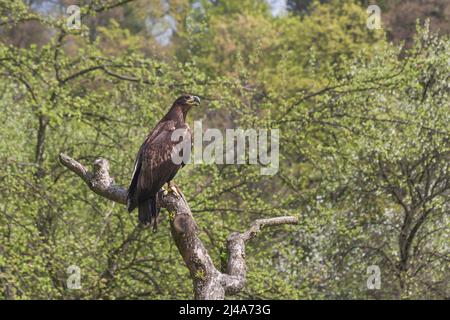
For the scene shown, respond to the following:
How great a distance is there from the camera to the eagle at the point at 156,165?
7.82 m

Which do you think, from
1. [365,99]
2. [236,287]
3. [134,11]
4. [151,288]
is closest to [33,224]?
[151,288]

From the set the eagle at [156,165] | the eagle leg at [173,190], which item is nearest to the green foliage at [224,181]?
the eagle at [156,165]

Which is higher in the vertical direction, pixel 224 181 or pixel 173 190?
pixel 224 181

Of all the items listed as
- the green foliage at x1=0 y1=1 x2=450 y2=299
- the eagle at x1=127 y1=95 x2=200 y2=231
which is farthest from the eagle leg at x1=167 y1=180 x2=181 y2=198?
the green foliage at x1=0 y1=1 x2=450 y2=299

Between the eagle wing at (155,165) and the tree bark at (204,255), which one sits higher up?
the eagle wing at (155,165)

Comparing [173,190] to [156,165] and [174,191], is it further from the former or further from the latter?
[156,165]

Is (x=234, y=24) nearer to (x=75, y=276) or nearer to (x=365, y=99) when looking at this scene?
(x=365, y=99)

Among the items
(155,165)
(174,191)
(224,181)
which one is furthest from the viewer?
(224,181)

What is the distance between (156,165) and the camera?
27.1ft

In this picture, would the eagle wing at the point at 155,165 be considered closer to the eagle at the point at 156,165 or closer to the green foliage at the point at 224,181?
the eagle at the point at 156,165

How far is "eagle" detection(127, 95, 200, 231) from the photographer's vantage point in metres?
7.82

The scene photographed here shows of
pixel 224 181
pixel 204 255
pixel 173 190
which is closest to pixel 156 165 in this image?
pixel 173 190

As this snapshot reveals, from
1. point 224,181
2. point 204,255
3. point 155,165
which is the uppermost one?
point 224,181

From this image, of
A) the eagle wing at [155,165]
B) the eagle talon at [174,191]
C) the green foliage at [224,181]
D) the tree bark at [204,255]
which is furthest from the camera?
the green foliage at [224,181]
